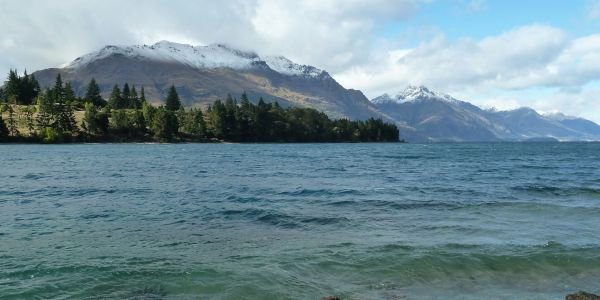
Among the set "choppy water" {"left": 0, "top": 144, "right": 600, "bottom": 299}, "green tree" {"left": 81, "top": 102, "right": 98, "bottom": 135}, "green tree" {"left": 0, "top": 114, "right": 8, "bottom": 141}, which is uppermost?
"green tree" {"left": 81, "top": 102, "right": 98, "bottom": 135}

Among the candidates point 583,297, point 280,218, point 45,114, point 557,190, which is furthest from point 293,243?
point 45,114

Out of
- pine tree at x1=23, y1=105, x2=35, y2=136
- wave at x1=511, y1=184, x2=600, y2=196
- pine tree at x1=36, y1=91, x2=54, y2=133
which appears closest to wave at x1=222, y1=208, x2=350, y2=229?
wave at x1=511, y1=184, x2=600, y2=196

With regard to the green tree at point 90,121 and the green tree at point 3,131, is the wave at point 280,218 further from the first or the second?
the green tree at point 90,121

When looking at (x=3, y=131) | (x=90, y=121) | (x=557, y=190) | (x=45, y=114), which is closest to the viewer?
(x=557, y=190)

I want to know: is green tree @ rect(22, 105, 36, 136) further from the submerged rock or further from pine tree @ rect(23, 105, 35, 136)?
the submerged rock

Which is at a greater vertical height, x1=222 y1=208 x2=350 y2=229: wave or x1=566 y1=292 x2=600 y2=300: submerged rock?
x1=566 y1=292 x2=600 y2=300: submerged rock

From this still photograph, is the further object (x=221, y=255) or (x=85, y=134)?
(x=85, y=134)

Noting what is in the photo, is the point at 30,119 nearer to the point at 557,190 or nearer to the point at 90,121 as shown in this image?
the point at 90,121

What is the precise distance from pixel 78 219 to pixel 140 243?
7.75 metres

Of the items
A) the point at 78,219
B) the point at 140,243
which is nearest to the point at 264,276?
the point at 140,243

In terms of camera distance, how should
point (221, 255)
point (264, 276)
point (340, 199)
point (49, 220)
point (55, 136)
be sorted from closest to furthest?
point (264, 276) → point (221, 255) → point (49, 220) → point (340, 199) → point (55, 136)

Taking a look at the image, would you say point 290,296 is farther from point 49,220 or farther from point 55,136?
point 55,136

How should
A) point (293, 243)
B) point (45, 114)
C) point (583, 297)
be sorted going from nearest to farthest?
1. point (583, 297)
2. point (293, 243)
3. point (45, 114)

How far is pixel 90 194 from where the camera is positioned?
38344 mm
